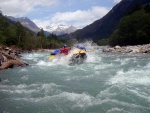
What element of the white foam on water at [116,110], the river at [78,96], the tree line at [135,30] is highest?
the tree line at [135,30]

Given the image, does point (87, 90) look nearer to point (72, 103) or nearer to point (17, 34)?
point (72, 103)

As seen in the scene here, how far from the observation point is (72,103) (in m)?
10.3

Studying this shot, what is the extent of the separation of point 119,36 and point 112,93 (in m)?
64.7

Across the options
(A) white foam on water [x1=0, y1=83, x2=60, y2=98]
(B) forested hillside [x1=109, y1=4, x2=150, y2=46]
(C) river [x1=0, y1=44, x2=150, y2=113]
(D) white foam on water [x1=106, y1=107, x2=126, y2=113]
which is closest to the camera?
(D) white foam on water [x1=106, y1=107, x2=126, y2=113]

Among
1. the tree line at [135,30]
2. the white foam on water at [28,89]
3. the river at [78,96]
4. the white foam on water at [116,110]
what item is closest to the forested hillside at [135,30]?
the tree line at [135,30]

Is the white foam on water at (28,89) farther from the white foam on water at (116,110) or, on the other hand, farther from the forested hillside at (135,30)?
the forested hillside at (135,30)

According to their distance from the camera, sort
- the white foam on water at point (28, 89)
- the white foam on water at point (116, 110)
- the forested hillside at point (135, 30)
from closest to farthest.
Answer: the white foam on water at point (116, 110)
the white foam on water at point (28, 89)
the forested hillside at point (135, 30)

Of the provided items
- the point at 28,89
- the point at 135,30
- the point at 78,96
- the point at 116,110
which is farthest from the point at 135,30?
the point at 116,110

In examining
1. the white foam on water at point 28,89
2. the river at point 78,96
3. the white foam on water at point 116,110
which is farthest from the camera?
the white foam on water at point 28,89

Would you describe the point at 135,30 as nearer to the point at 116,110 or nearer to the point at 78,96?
the point at 78,96

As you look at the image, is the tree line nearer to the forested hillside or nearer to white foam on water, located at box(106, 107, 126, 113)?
the forested hillside

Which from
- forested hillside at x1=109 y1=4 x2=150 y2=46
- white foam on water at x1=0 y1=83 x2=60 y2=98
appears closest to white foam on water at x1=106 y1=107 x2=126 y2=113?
white foam on water at x1=0 y1=83 x2=60 y2=98

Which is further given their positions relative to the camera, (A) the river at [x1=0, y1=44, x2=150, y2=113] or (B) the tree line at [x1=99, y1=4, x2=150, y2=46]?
(B) the tree line at [x1=99, y1=4, x2=150, y2=46]

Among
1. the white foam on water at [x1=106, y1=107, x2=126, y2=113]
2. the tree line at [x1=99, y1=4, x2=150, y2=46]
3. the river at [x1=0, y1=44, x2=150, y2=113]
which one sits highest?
the tree line at [x1=99, y1=4, x2=150, y2=46]
